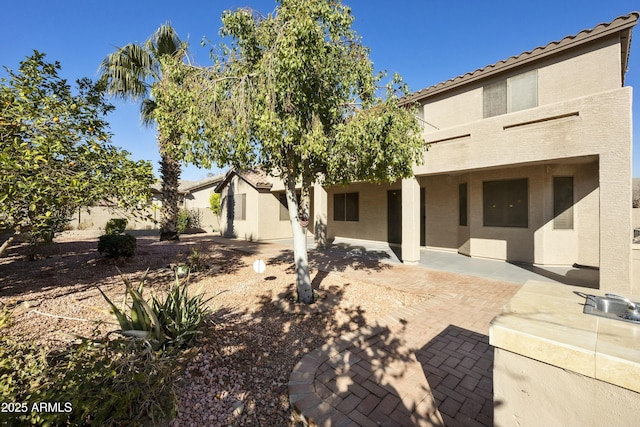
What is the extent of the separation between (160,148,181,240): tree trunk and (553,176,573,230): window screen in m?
17.3

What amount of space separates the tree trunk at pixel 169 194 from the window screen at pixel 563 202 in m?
17.3

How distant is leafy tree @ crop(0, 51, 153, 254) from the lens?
3.04m

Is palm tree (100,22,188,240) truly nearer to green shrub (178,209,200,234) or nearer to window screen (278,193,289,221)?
window screen (278,193,289,221)

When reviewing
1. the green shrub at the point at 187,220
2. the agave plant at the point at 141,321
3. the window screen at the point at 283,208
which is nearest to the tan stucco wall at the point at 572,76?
the agave plant at the point at 141,321

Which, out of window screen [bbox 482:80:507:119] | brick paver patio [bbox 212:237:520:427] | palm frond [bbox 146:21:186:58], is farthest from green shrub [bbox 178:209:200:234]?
window screen [bbox 482:80:507:119]

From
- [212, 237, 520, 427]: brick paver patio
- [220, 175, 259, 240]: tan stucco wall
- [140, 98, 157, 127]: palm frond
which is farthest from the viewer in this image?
[220, 175, 259, 240]: tan stucco wall

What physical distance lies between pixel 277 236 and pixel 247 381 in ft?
47.1

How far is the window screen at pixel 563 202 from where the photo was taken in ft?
28.9

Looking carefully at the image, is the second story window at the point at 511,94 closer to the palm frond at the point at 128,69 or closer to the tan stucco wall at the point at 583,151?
the tan stucco wall at the point at 583,151

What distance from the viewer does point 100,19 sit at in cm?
763

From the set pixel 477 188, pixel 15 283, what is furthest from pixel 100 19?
pixel 477 188

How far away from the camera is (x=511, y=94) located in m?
9.09

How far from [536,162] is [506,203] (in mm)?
3082

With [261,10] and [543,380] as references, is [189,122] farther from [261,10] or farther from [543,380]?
[543,380]
